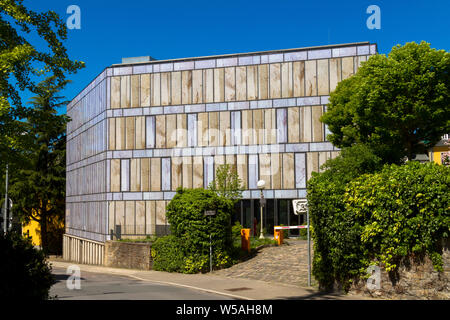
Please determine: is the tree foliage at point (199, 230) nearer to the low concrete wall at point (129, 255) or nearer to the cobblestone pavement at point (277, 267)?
the cobblestone pavement at point (277, 267)

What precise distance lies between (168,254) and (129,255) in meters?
4.50

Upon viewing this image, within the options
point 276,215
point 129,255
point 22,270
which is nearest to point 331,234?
point 22,270

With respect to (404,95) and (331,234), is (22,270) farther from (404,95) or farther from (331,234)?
(404,95)

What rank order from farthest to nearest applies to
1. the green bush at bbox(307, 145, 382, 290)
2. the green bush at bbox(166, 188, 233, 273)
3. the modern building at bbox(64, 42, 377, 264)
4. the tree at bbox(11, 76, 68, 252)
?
the tree at bbox(11, 76, 68, 252) → the modern building at bbox(64, 42, 377, 264) → the green bush at bbox(166, 188, 233, 273) → the green bush at bbox(307, 145, 382, 290)

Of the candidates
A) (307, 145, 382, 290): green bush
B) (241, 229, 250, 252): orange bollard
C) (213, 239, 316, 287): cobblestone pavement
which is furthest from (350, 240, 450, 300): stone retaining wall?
(241, 229, 250, 252): orange bollard

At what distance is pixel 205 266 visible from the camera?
77.5 ft

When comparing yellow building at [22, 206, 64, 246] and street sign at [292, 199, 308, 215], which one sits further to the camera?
yellow building at [22, 206, 64, 246]

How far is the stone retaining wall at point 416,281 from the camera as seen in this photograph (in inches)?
525

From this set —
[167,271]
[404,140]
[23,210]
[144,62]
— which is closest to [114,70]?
[144,62]

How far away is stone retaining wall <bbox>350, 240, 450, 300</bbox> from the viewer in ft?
43.7

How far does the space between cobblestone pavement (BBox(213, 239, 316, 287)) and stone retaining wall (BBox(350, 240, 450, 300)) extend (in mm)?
3509

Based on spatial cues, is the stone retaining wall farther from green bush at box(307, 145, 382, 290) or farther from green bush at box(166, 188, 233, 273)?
green bush at box(166, 188, 233, 273)

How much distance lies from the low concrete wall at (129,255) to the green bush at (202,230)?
12.5 ft

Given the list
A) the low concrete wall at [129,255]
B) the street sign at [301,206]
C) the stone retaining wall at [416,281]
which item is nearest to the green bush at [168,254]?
the low concrete wall at [129,255]
